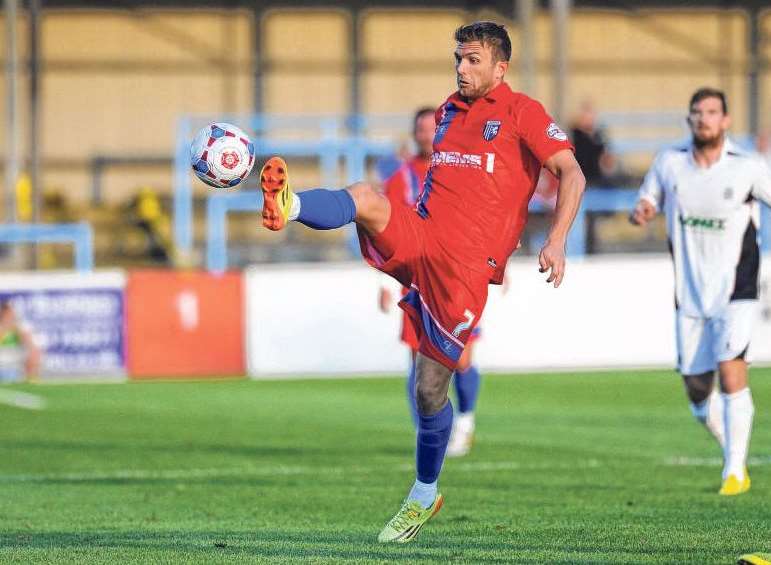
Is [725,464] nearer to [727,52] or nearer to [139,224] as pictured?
[139,224]

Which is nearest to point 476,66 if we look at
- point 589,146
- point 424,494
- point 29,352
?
point 424,494

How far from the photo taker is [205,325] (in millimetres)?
19250

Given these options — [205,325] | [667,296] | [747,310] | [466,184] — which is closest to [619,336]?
[667,296]

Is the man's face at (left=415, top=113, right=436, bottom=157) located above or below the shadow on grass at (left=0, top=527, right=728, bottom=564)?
above

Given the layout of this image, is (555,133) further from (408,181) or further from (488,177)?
(408,181)

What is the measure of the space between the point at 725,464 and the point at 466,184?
2756 mm

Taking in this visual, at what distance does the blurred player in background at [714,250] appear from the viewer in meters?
9.28

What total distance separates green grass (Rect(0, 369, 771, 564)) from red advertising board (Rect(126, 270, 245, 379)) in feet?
5.76

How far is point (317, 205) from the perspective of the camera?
6605 millimetres

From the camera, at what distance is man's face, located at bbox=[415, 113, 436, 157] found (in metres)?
11.0

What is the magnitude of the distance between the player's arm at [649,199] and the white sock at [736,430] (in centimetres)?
111

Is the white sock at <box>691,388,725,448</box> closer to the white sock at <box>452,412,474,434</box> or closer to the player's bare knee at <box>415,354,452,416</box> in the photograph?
the white sock at <box>452,412,474,434</box>

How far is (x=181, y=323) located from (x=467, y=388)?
26.6 feet

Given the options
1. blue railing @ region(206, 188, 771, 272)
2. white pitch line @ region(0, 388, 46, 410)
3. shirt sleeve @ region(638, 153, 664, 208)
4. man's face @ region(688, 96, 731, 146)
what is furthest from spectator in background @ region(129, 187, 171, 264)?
man's face @ region(688, 96, 731, 146)
